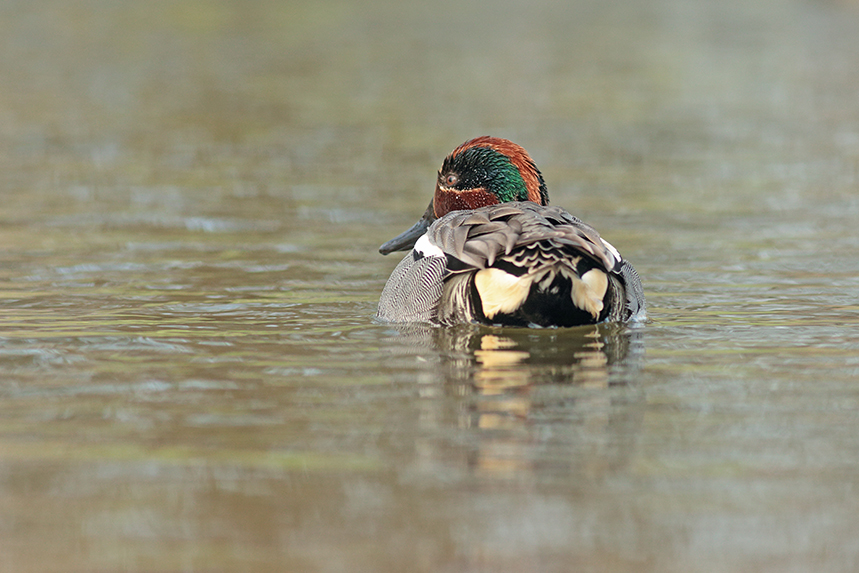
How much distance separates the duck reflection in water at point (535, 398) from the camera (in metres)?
5.40

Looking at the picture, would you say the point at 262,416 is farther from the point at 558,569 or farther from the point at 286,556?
the point at 558,569

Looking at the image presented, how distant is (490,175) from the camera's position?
9461mm

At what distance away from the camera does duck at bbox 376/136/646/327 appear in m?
7.52

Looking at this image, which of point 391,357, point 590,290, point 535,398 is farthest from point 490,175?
point 535,398

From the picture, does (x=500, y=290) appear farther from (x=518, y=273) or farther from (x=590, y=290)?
(x=590, y=290)

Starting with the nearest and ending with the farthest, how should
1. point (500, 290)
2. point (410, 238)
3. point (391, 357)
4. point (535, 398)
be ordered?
1. point (535, 398)
2. point (391, 357)
3. point (500, 290)
4. point (410, 238)

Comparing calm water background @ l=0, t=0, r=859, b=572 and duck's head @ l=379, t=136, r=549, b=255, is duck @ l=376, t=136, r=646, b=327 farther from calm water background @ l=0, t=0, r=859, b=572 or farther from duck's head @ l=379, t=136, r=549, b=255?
duck's head @ l=379, t=136, r=549, b=255

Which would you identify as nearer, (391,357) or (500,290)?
(391,357)

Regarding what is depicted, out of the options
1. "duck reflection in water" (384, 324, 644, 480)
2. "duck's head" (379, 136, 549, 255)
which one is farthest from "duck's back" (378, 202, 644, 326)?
"duck's head" (379, 136, 549, 255)

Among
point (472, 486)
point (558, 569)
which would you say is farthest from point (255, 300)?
point (558, 569)

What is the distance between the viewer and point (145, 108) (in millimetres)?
22141

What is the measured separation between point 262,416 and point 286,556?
70.0 inches

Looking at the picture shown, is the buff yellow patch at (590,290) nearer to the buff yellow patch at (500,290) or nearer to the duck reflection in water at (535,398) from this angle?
the duck reflection in water at (535,398)

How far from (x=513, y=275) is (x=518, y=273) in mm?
40
